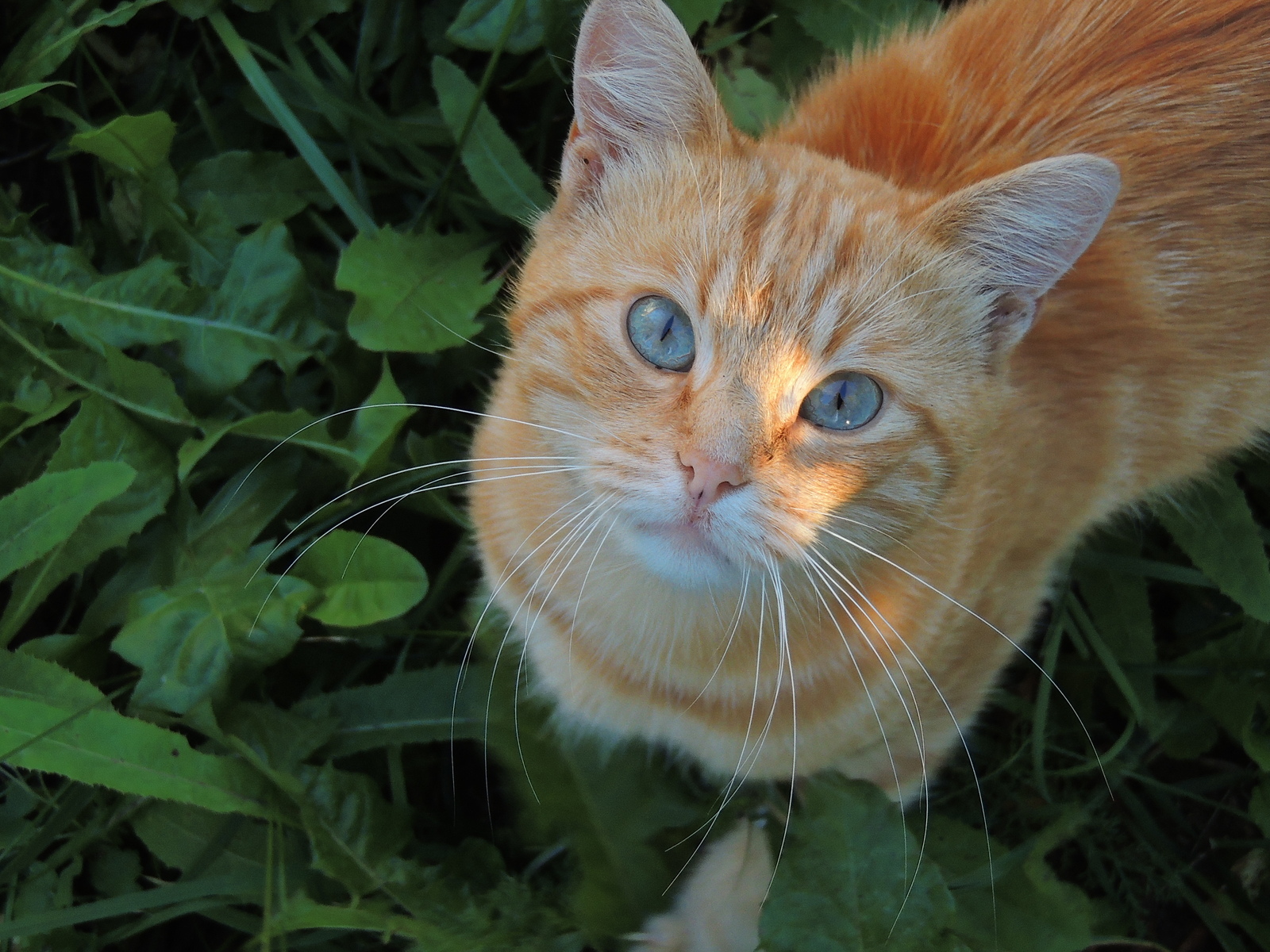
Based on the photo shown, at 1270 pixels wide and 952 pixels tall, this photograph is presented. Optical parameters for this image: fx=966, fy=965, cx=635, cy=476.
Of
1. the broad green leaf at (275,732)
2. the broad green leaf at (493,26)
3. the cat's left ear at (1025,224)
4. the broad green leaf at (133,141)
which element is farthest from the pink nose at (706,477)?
the broad green leaf at (133,141)

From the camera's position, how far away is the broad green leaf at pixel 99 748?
1.54 metres

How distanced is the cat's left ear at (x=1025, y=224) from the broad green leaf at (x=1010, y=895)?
933 mm

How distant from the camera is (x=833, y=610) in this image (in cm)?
153

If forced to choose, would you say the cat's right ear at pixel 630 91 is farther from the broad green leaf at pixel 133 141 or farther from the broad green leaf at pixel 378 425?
the broad green leaf at pixel 133 141

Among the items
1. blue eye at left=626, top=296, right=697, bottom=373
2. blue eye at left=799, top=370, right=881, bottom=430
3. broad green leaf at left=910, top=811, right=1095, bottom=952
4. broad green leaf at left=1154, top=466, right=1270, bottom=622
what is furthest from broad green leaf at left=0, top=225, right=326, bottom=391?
broad green leaf at left=1154, top=466, right=1270, bottom=622

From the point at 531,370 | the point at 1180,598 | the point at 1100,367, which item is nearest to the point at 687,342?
the point at 531,370

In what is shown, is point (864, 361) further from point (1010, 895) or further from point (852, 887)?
point (1010, 895)

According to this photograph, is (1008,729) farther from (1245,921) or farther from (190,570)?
(190,570)

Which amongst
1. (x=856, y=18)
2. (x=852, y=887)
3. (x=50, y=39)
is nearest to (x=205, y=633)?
(x=852, y=887)

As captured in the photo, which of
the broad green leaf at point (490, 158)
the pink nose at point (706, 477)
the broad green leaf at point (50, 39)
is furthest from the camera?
the broad green leaf at point (490, 158)

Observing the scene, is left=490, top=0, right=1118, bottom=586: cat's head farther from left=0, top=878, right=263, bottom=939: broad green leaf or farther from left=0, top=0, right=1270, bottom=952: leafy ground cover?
left=0, top=878, right=263, bottom=939: broad green leaf

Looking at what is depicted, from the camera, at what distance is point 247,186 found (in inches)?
82.5

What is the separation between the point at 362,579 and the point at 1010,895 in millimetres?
1271

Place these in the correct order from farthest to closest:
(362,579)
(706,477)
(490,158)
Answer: (490,158) < (362,579) < (706,477)
